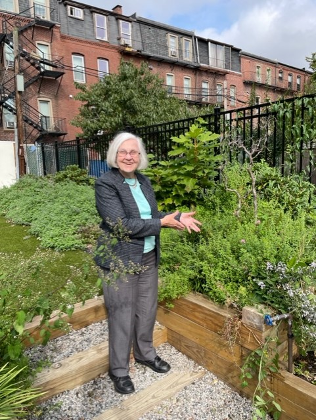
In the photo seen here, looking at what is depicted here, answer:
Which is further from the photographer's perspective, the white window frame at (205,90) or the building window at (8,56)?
the white window frame at (205,90)

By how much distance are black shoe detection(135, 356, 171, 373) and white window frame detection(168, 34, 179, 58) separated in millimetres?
28820

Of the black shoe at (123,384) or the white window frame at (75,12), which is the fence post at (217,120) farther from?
A: the white window frame at (75,12)

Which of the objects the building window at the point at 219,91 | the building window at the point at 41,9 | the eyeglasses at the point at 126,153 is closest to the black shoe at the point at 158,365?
the eyeglasses at the point at 126,153

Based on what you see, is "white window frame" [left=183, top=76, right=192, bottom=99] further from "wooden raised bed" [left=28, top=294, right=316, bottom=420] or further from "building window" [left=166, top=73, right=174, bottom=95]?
"wooden raised bed" [left=28, top=294, right=316, bottom=420]

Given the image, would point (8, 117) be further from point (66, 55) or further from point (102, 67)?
point (102, 67)

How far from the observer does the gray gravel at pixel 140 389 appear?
2084mm

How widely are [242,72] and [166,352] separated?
3565 centimetres

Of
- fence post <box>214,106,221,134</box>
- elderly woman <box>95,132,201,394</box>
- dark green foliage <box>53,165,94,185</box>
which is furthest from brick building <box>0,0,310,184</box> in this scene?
elderly woman <box>95,132,201,394</box>

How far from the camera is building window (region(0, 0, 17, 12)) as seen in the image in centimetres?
1932

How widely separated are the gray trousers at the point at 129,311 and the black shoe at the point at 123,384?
0.11 feet

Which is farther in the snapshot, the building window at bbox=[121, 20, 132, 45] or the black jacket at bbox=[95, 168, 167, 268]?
the building window at bbox=[121, 20, 132, 45]

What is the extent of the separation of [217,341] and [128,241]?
1042 millimetres

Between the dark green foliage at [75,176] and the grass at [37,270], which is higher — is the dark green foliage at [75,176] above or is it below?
above

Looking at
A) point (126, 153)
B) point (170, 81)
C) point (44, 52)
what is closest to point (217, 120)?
point (126, 153)
